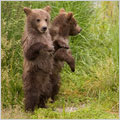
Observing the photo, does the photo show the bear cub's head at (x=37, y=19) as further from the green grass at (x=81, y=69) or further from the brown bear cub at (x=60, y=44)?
the green grass at (x=81, y=69)

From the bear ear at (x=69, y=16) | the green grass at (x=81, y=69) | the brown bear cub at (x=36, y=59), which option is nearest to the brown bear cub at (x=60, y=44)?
the bear ear at (x=69, y=16)

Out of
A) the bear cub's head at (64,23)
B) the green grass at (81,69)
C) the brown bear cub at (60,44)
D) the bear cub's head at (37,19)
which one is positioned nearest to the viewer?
the bear cub's head at (37,19)

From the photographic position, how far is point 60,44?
780 centimetres

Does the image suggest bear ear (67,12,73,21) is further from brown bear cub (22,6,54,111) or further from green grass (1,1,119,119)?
green grass (1,1,119,119)

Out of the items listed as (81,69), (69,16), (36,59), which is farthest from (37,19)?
(81,69)

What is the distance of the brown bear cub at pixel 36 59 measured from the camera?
7309 millimetres

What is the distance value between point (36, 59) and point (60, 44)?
2.15ft

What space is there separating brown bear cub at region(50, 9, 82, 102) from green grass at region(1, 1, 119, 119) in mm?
463

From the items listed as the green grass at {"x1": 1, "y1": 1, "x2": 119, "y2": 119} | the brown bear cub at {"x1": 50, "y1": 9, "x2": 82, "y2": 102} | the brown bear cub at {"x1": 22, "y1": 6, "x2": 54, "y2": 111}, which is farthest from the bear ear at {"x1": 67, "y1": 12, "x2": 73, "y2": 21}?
the green grass at {"x1": 1, "y1": 1, "x2": 119, "y2": 119}

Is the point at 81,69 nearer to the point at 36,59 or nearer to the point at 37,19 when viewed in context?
the point at 36,59

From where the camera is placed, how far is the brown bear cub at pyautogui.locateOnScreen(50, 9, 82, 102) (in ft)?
25.7

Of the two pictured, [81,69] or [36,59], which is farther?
[81,69]

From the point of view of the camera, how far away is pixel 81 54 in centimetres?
969

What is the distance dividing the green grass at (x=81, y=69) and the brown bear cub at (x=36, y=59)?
12.4 inches
